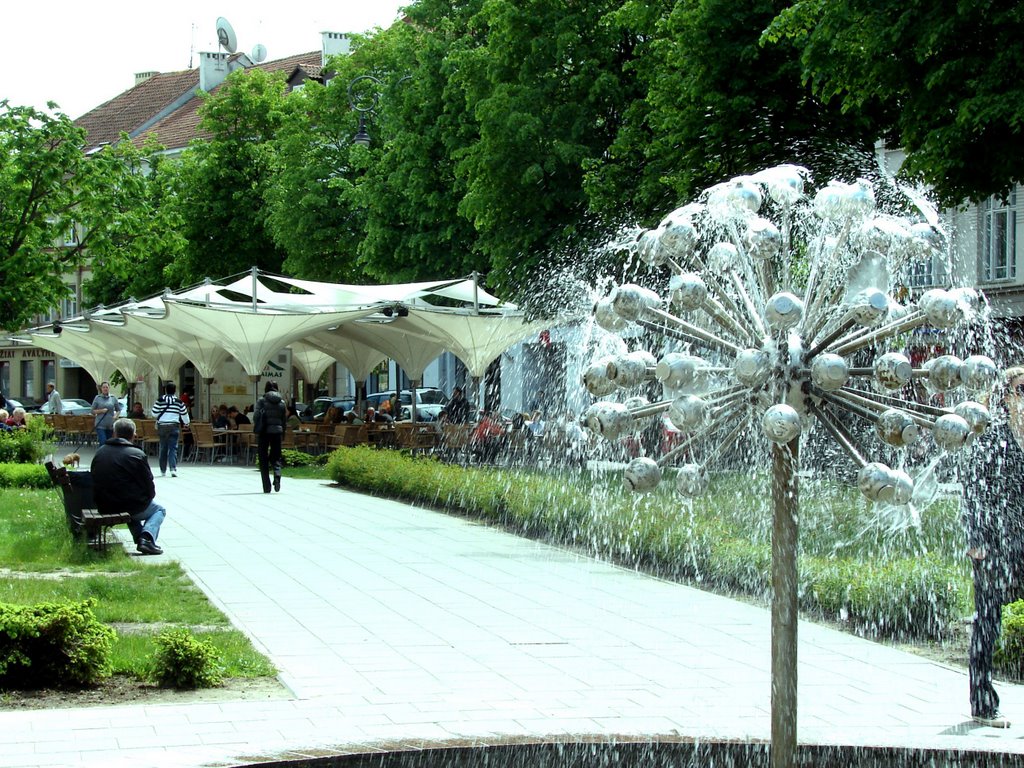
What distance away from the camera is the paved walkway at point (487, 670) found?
6.39 m

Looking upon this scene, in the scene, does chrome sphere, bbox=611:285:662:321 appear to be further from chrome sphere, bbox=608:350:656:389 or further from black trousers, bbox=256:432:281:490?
black trousers, bbox=256:432:281:490

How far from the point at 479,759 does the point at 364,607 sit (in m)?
4.81

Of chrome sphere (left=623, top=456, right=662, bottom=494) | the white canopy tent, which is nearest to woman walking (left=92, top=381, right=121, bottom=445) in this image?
the white canopy tent

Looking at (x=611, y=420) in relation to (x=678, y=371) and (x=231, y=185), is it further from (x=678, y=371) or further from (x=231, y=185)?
(x=231, y=185)

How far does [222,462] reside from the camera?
32.2m

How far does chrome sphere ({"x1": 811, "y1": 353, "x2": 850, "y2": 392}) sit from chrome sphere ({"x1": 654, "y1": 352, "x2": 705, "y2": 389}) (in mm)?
366

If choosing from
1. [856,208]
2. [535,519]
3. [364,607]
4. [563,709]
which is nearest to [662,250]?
[856,208]

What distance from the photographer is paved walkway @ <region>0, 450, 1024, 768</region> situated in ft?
21.0

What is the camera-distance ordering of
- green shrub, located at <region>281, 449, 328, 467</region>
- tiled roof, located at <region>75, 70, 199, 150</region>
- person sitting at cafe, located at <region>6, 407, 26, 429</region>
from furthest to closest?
tiled roof, located at <region>75, 70, 199, 150</region>, person sitting at cafe, located at <region>6, 407, 26, 429</region>, green shrub, located at <region>281, 449, 328, 467</region>

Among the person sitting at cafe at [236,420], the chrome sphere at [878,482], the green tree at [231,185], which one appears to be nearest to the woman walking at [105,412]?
the person sitting at cafe at [236,420]

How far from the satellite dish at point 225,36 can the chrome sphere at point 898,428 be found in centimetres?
7329

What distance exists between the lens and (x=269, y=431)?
21891mm

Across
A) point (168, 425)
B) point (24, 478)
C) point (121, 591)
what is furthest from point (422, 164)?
point (121, 591)

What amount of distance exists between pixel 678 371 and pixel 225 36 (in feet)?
243
